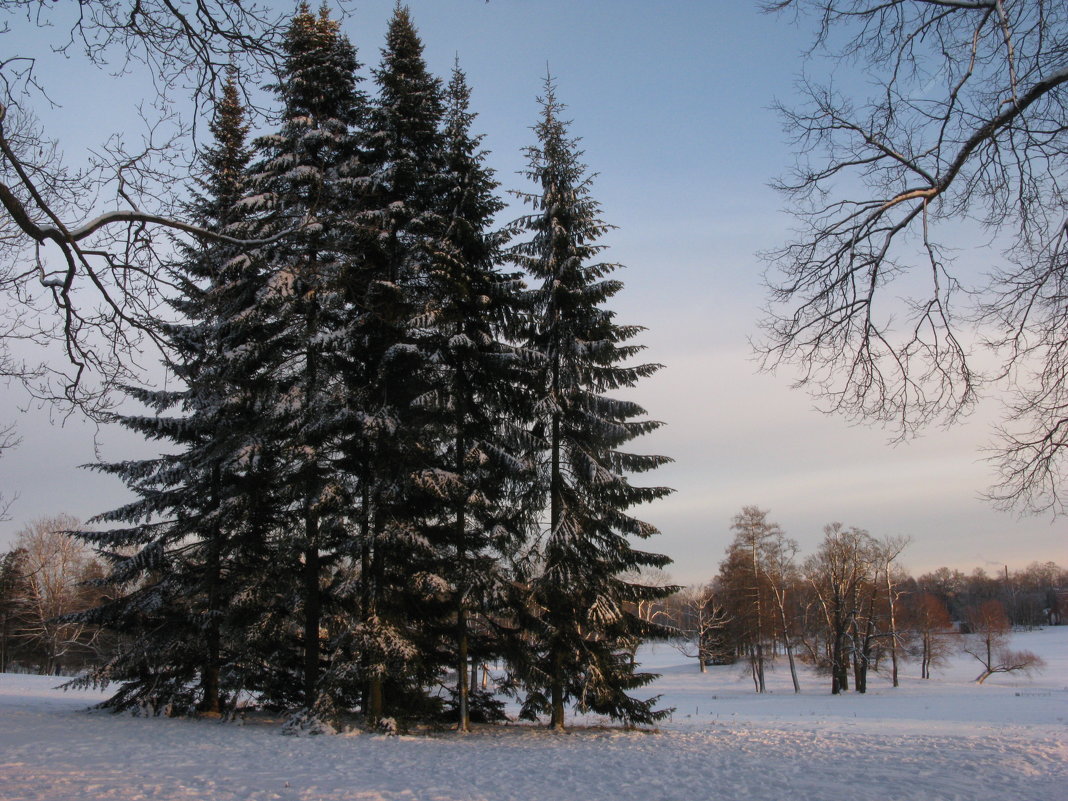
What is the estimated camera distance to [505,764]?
10.3 metres

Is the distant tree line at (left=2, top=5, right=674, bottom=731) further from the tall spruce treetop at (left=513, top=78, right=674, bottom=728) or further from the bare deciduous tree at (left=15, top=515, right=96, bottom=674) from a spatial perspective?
the bare deciduous tree at (left=15, top=515, right=96, bottom=674)

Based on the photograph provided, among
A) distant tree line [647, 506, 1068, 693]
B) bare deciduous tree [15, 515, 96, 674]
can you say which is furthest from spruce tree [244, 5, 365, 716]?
bare deciduous tree [15, 515, 96, 674]

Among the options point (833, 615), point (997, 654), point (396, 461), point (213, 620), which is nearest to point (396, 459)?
point (396, 461)

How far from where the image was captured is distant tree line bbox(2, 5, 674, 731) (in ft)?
45.5

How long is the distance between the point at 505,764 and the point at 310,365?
29.3ft

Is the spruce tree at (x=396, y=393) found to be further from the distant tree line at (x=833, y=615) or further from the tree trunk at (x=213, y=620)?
the distant tree line at (x=833, y=615)

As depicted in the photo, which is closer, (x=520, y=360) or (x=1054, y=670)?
(x=520, y=360)

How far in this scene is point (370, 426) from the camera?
13469mm

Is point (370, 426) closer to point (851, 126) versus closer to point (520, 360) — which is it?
point (520, 360)

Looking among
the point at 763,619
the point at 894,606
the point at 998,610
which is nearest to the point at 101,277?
the point at 763,619

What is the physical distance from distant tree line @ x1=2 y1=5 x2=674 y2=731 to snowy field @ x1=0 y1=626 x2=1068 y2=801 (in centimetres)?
144

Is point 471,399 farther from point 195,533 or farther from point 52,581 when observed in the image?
point 52,581

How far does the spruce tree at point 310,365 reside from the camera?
1370 cm

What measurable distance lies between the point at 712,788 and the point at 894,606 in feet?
127
